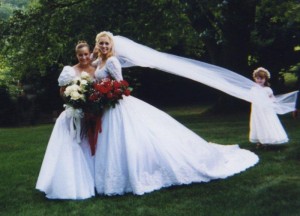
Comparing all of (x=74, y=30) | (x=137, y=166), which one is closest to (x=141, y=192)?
(x=137, y=166)

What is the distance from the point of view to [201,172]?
881cm

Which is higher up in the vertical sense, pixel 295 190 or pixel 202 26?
pixel 202 26

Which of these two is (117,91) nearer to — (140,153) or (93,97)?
(93,97)

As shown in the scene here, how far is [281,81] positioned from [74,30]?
1392 centimetres

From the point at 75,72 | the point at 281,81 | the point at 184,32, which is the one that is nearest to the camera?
the point at 75,72

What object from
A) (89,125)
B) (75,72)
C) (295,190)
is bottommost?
(295,190)

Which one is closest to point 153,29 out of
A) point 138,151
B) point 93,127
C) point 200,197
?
point 93,127

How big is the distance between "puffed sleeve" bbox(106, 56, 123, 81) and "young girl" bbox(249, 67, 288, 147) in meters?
4.23

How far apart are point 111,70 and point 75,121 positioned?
1.04m

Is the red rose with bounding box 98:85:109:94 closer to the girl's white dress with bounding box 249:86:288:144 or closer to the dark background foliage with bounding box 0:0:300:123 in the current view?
the girl's white dress with bounding box 249:86:288:144

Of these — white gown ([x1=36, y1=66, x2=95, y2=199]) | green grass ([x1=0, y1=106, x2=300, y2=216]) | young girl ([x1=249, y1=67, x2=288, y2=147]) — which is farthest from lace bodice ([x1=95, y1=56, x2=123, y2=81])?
young girl ([x1=249, y1=67, x2=288, y2=147])

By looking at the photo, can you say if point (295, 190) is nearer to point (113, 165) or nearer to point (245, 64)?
point (113, 165)

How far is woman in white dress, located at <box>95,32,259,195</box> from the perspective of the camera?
27.5ft

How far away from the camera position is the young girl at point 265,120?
11.9 metres
